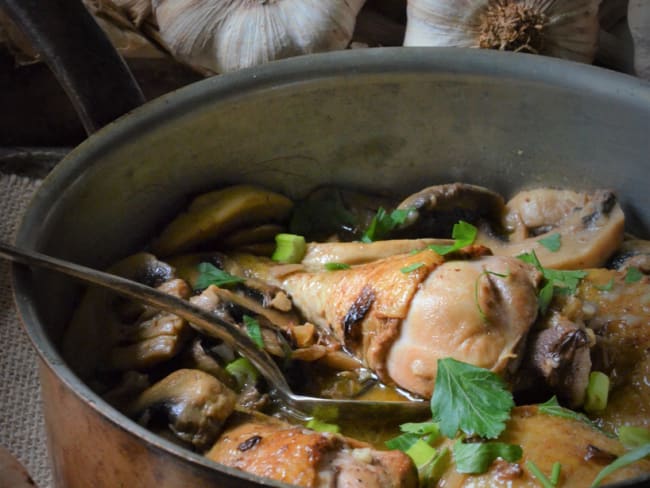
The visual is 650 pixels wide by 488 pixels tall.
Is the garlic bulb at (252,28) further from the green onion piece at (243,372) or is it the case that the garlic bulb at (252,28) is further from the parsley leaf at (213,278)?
the green onion piece at (243,372)

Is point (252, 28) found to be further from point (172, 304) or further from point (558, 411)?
point (558, 411)

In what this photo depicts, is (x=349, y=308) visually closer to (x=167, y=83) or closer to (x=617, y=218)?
(x=617, y=218)

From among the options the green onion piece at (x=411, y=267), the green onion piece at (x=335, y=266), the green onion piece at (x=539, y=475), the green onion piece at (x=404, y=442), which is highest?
the green onion piece at (x=411, y=267)

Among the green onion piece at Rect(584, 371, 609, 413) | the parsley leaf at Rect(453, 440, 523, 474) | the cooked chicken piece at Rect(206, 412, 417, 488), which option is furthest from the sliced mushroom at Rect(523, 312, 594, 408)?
the cooked chicken piece at Rect(206, 412, 417, 488)

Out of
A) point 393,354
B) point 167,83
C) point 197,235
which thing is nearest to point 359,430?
point 393,354

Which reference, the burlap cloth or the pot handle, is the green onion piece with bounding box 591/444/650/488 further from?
the burlap cloth

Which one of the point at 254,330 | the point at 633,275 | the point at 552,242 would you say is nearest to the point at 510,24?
the point at 552,242

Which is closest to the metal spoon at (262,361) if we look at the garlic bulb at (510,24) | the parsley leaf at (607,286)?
the parsley leaf at (607,286)
